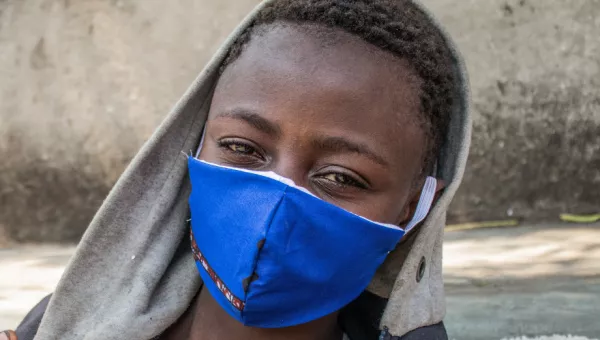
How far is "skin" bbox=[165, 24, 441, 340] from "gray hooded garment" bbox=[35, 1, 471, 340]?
0.46 feet

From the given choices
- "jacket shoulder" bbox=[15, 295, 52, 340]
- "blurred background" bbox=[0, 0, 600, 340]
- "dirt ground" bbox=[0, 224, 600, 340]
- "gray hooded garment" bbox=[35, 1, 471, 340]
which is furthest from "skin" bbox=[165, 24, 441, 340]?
"blurred background" bbox=[0, 0, 600, 340]

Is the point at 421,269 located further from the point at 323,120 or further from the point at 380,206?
the point at 323,120

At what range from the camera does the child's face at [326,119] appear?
151cm

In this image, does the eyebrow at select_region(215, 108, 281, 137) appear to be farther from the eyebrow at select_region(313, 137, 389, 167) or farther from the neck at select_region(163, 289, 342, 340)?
the neck at select_region(163, 289, 342, 340)

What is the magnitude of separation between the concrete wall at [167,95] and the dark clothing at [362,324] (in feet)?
8.21

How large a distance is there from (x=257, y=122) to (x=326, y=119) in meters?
0.16

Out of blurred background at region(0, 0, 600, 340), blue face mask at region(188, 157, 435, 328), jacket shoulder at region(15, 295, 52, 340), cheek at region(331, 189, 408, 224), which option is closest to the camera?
blue face mask at region(188, 157, 435, 328)

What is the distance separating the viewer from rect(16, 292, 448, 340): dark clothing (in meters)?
1.74

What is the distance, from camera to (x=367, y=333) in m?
1.89

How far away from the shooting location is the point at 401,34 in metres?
1.65

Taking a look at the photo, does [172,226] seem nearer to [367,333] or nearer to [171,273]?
[171,273]

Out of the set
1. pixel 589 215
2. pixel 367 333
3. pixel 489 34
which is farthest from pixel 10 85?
pixel 589 215

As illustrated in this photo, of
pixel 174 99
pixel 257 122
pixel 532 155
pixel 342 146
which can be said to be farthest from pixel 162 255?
pixel 532 155

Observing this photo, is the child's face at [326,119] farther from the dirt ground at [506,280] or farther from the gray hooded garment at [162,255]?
the dirt ground at [506,280]
